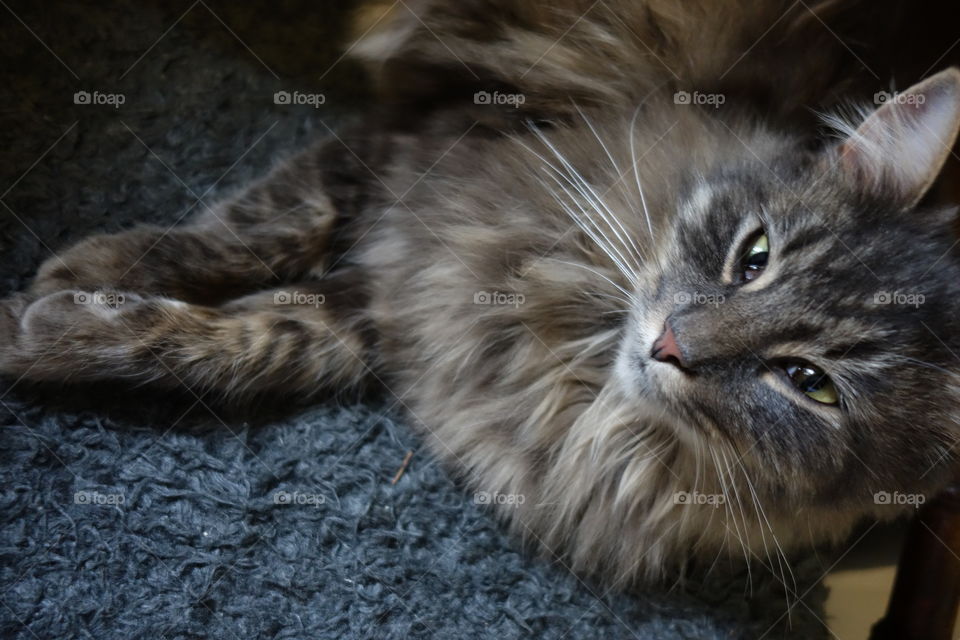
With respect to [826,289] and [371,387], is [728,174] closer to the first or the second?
[826,289]

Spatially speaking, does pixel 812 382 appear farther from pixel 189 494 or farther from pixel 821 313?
pixel 189 494

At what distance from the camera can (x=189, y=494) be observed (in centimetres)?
141

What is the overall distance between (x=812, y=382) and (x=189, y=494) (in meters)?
1.02

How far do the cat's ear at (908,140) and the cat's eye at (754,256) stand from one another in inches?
6.5

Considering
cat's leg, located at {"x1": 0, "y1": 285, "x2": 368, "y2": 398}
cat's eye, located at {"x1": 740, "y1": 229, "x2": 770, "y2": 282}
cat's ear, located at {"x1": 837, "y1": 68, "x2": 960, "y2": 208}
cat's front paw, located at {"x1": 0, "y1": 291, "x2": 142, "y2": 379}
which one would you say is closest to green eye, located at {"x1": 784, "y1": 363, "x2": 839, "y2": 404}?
cat's eye, located at {"x1": 740, "y1": 229, "x2": 770, "y2": 282}

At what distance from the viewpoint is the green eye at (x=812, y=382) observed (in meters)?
1.19

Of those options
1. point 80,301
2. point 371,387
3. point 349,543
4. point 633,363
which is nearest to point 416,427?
point 371,387

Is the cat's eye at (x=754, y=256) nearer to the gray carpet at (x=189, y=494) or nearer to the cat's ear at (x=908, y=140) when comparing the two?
the cat's ear at (x=908, y=140)

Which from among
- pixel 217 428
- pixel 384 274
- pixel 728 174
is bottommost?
pixel 217 428

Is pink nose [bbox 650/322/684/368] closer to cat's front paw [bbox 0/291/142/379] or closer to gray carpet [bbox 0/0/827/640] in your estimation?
gray carpet [bbox 0/0/827/640]

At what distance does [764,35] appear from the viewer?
133 centimetres

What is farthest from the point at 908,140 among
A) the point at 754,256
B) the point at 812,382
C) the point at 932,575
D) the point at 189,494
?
the point at 189,494

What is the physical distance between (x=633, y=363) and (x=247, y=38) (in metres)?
1.16

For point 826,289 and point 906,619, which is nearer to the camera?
point 826,289
